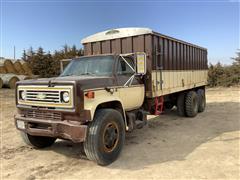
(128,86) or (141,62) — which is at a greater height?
(141,62)

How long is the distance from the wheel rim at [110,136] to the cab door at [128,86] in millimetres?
766

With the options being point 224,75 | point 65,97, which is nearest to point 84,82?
point 65,97

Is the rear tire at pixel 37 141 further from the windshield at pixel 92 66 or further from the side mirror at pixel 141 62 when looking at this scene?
the side mirror at pixel 141 62

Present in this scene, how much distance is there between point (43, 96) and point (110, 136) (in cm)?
154

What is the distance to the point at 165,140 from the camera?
6.31m

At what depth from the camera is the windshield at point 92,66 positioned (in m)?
5.40

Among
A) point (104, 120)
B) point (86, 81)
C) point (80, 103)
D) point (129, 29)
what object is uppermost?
point (129, 29)

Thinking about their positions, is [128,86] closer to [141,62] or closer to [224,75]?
[141,62]

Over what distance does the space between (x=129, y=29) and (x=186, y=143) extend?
346 centimetres

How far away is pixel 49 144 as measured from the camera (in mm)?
5949

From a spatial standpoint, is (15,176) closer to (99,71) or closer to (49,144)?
(49,144)

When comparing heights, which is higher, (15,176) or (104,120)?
(104,120)

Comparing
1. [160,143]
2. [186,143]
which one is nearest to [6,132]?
[160,143]

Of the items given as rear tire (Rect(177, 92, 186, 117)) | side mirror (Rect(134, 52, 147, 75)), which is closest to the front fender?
side mirror (Rect(134, 52, 147, 75))
